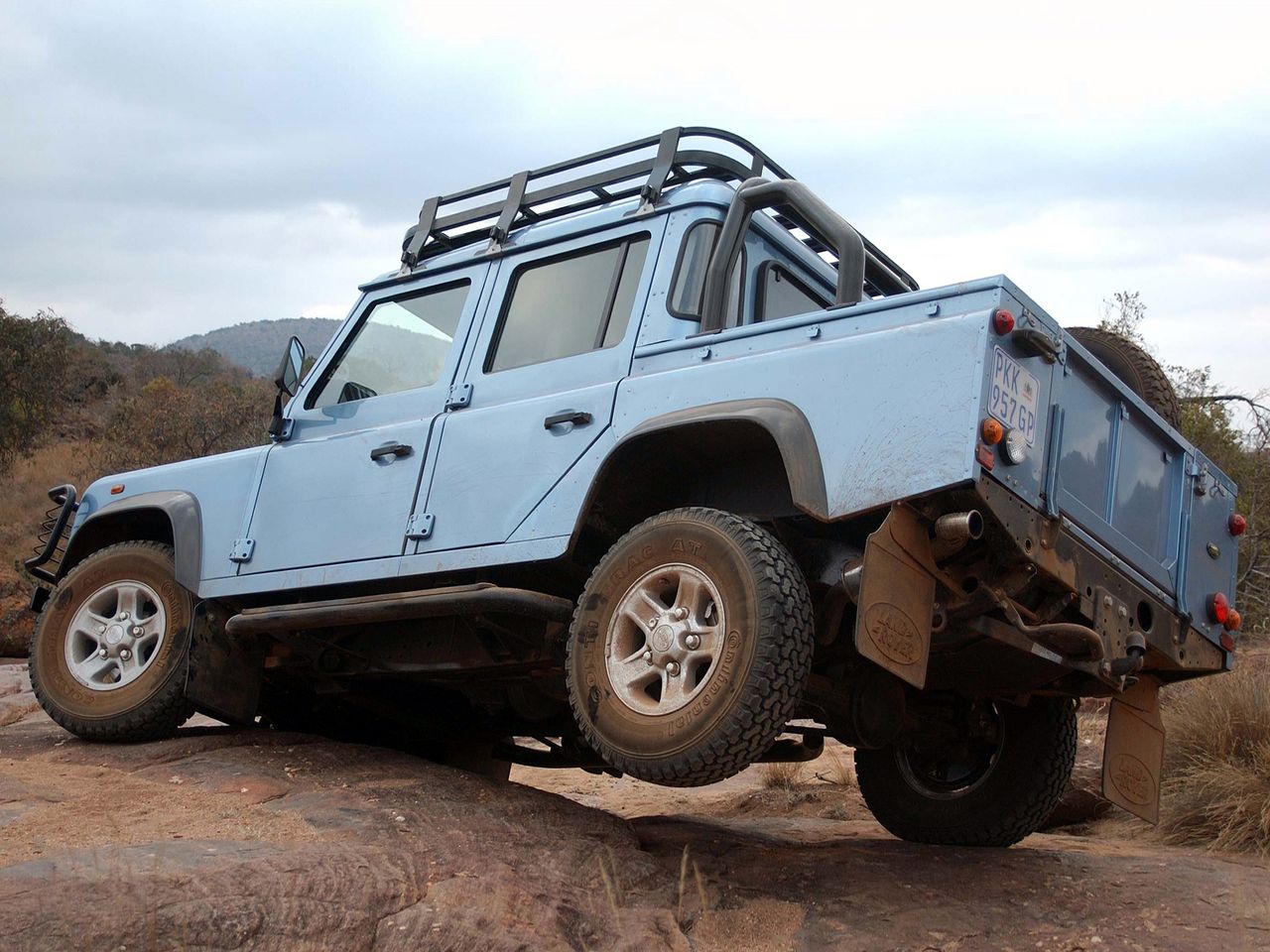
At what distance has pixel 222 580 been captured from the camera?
19.5 ft

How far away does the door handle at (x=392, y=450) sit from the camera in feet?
17.6

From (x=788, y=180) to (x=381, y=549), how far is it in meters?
2.17

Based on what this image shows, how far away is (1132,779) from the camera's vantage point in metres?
4.70

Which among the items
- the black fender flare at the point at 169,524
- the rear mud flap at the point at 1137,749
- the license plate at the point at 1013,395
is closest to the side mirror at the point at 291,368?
the black fender flare at the point at 169,524

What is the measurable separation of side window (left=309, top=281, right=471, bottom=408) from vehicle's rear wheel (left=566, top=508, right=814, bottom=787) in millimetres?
1776

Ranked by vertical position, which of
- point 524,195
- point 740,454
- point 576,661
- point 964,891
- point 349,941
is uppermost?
point 524,195

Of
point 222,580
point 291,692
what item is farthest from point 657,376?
point 291,692

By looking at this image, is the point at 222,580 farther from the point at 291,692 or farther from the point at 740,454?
the point at 740,454

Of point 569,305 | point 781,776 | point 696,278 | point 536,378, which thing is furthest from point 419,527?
point 781,776

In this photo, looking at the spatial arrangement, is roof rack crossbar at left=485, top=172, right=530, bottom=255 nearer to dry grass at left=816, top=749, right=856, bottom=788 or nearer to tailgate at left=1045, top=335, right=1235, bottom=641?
tailgate at left=1045, top=335, right=1235, bottom=641

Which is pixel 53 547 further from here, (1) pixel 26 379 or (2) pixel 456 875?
(1) pixel 26 379

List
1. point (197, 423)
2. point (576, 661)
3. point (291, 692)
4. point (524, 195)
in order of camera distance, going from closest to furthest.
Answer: point (576, 661)
point (524, 195)
point (291, 692)
point (197, 423)

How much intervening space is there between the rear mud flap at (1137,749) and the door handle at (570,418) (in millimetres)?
2168

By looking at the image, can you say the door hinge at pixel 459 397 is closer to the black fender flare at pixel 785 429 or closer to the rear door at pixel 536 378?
the rear door at pixel 536 378
